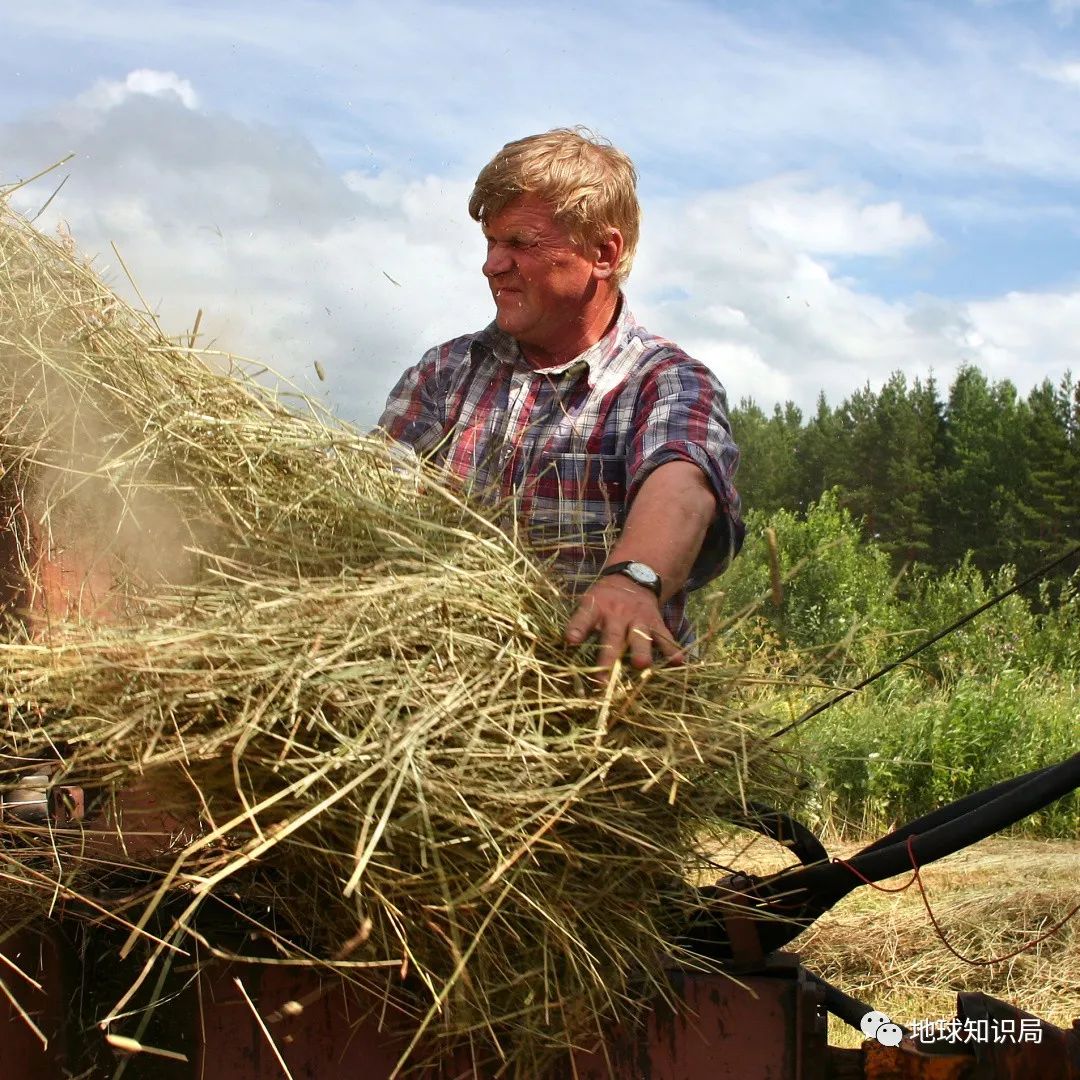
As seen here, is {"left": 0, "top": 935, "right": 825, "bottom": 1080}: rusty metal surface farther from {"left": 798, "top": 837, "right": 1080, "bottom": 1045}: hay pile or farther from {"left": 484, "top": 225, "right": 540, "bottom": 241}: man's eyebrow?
{"left": 798, "top": 837, "right": 1080, "bottom": 1045}: hay pile

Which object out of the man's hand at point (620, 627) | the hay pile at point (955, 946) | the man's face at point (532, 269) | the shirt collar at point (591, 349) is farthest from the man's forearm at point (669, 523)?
the hay pile at point (955, 946)

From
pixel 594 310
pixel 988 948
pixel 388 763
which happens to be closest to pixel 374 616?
pixel 388 763

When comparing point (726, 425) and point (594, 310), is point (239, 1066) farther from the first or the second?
point (594, 310)

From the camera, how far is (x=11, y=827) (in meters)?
1.82

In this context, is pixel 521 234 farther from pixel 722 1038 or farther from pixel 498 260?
pixel 722 1038

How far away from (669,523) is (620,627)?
0.50 meters

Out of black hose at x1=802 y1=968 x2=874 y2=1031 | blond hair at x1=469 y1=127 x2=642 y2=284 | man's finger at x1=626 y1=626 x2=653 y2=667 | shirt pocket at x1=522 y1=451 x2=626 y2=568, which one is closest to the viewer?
man's finger at x1=626 y1=626 x2=653 y2=667

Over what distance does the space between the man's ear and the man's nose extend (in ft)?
0.74

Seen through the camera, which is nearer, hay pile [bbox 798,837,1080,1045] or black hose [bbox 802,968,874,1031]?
black hose [bbox 802,968,874,1031]

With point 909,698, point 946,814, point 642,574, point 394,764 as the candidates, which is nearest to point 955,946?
point 946,814

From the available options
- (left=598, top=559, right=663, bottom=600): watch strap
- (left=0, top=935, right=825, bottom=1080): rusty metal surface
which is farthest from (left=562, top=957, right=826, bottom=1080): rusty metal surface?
(left=598, top=559, right=663, bottom=600): watch strap

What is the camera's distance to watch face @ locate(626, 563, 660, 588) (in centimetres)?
208

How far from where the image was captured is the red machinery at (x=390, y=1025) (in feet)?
6.32

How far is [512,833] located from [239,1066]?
668 mm
